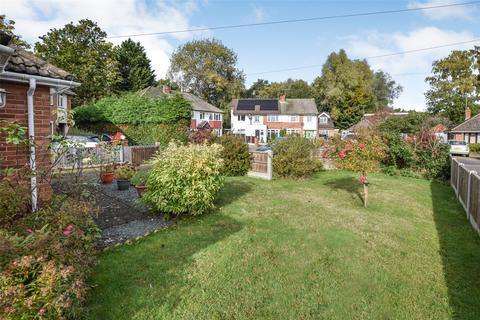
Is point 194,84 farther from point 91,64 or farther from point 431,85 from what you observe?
point 431,85

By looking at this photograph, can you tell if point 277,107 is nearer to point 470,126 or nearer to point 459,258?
point 470,126

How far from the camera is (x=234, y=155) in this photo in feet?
47.9

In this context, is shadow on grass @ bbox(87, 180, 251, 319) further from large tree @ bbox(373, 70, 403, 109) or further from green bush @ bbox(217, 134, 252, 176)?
large tree @ bbox(373, 70, 403, 109)

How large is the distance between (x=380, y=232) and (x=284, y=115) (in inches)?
1805

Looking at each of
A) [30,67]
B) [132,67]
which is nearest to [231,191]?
[30,67]

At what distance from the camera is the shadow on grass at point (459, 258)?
404 centimetres

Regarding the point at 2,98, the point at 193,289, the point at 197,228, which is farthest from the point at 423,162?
the point at 2,98

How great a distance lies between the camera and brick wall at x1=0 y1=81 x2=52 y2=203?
490 centimetres

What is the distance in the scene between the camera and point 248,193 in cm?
1074

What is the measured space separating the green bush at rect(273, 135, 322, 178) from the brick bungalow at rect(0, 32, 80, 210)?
10271mm

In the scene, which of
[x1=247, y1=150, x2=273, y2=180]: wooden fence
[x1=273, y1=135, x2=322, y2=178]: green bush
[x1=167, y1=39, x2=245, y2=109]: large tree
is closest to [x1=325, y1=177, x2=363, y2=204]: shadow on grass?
[x1=273, y1=135, x2=322, y2=178]: green bush

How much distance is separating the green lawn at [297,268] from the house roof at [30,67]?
136 inches

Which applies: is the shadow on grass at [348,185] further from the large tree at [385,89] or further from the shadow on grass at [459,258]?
the large tree at [385,89]

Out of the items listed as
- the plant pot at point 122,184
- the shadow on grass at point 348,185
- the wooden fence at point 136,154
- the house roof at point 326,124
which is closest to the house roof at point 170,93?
the wooden fence at point 136,154
